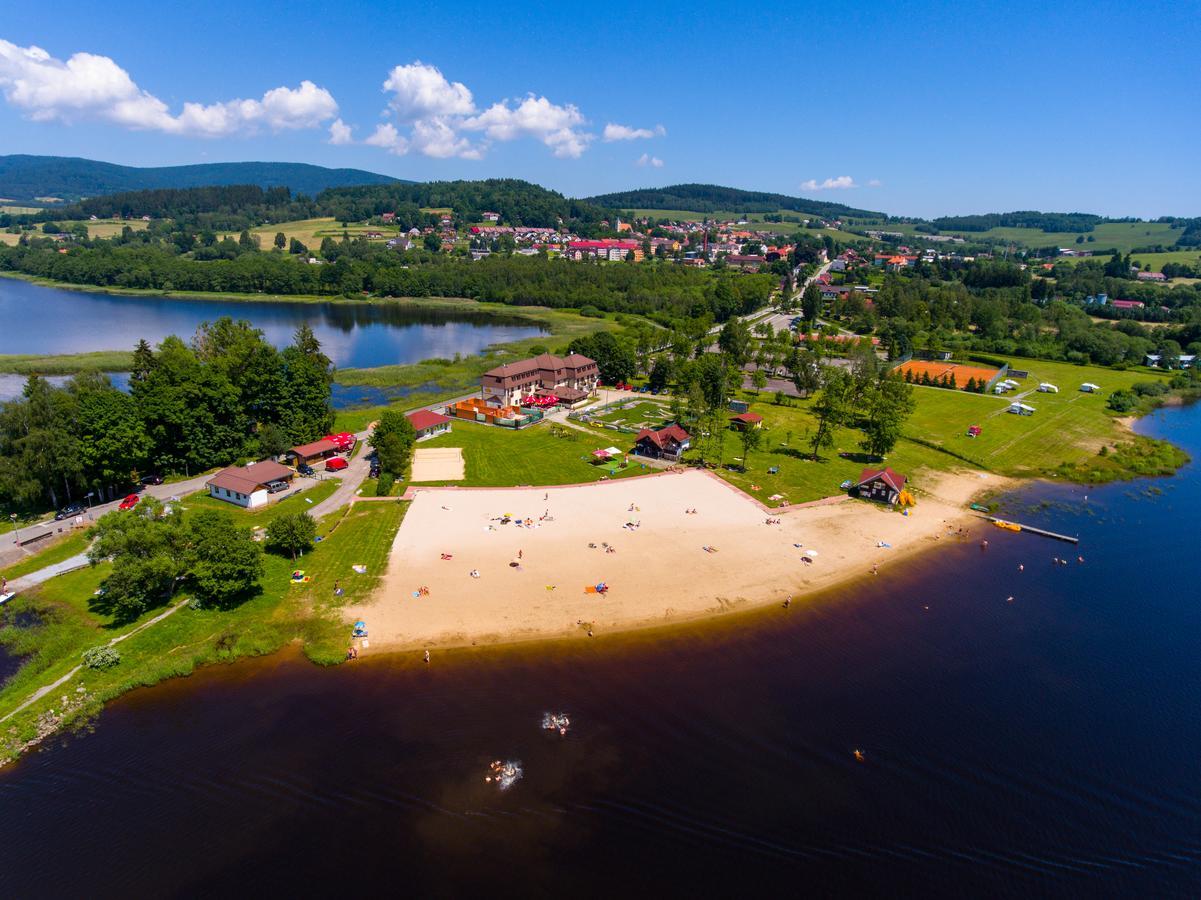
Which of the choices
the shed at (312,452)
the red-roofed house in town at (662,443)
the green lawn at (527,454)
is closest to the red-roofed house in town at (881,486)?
the red-roofed house in town at (662,443)

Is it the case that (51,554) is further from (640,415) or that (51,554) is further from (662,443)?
(640,415)

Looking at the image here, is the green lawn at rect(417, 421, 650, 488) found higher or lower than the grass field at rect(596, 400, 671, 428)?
lower

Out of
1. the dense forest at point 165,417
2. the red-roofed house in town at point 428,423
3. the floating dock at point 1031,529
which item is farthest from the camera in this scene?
the red-roofed house in town at point 428,423

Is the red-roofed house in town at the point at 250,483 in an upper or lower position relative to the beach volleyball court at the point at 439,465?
upper

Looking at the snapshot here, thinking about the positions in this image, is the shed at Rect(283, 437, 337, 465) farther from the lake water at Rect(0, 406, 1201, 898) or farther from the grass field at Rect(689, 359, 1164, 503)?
the grass field at Rect(689, 359, 1164, 503)

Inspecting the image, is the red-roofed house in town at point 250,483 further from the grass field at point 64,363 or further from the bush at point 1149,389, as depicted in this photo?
the bush at point 1149,389

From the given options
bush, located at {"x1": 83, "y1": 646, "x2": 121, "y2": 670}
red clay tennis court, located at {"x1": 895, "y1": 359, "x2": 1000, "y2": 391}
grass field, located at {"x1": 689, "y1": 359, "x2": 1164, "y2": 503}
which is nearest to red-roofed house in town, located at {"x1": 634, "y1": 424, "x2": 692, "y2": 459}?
grass field, located at {"x1": 689, "y1": 359, "x2": 1164, "y2": 503}
